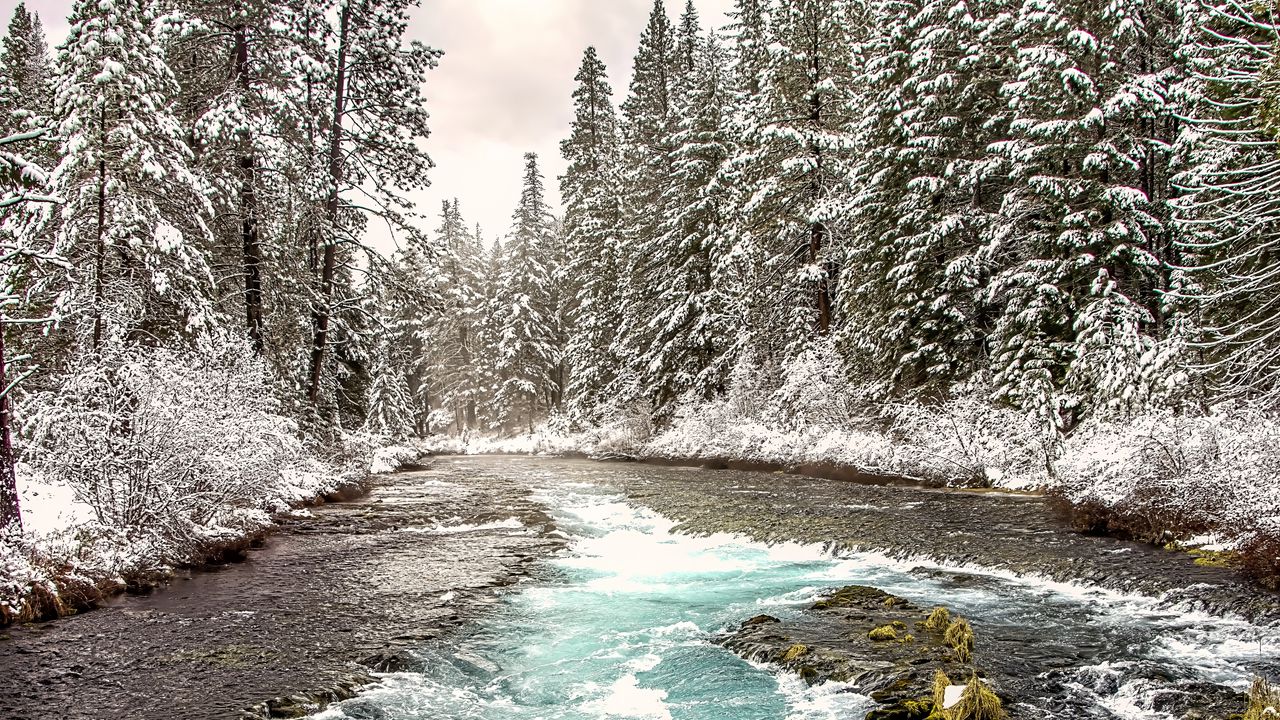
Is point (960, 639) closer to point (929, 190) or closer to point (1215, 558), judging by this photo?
point (1215, 558)

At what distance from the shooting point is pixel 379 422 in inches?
1235

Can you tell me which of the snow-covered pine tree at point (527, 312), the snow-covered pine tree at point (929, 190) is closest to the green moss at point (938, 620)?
the snow-covered pine tree at point (929, 190)

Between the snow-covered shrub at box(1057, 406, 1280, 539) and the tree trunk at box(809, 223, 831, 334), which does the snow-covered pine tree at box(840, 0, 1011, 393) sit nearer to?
the tree trunk at box(809, 223, 831, 334)

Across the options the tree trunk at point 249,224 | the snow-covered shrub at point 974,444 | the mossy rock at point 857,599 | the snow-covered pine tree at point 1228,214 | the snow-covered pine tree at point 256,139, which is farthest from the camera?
the tree trunk at point 249,224

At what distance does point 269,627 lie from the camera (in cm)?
841

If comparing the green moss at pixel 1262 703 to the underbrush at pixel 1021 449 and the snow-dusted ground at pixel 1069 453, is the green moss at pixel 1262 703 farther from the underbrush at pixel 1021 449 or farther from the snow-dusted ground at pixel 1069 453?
the snow-dusted ground at pixel 1069 453

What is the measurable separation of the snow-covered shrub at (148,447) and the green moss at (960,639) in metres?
9.73

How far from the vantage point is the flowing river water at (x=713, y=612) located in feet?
21.5

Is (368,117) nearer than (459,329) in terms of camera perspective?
Yes

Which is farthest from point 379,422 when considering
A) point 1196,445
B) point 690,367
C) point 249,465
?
point 1196,445

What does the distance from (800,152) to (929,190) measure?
6203 millimetres

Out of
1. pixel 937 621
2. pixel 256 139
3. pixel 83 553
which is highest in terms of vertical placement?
pixel 256 139

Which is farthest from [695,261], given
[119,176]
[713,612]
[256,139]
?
[713,612]

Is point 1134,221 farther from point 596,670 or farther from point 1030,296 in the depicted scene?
point 596,670
